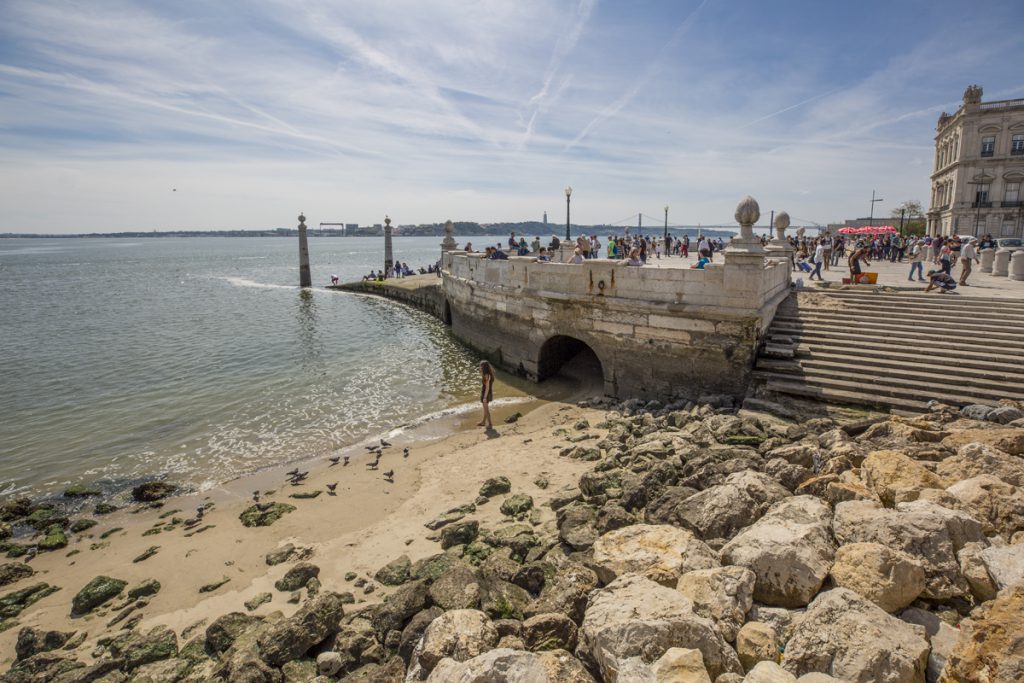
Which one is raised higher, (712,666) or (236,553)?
(712,666)

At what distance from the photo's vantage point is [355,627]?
5.23 metres

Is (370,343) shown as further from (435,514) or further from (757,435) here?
(757,435)

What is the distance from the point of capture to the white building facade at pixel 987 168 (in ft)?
134

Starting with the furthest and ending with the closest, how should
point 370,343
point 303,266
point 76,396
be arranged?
1. point 303,266
2. point 370,343
3. point 76,396

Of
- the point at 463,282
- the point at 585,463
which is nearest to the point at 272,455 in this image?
the point at 585,463

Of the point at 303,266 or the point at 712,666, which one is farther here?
the point at 303,266

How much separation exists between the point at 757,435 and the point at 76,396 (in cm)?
1808

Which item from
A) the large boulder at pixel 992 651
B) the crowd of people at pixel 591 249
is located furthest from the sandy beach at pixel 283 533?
the crowd of people at pixel 591 249

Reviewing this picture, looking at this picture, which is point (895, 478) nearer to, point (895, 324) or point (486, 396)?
point (895, 324)

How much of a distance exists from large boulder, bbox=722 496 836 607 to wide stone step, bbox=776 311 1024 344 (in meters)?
8.57

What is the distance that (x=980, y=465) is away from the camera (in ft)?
17.3

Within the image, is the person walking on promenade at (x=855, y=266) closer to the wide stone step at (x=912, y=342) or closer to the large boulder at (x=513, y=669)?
the wide stone step at (x=912, y=342)

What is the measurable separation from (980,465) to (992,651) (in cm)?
326

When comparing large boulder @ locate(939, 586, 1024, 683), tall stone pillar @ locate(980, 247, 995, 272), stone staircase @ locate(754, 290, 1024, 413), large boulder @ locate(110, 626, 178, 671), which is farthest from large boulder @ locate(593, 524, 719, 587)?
tall stone pillar @ locate(980, 247, 995, 272)
